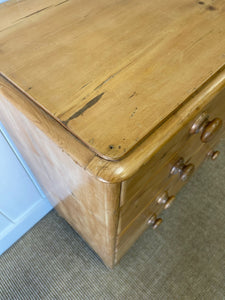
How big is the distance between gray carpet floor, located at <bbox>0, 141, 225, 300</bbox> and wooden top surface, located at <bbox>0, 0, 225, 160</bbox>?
794 millimetres

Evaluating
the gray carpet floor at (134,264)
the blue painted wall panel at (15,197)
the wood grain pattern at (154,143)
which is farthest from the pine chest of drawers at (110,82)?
the gray carpet floor at (134,264)

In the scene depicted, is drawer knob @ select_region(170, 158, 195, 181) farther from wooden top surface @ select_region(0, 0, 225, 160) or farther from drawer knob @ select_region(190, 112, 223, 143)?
wooden top surface @ select_region(0, 0, 225, 160)

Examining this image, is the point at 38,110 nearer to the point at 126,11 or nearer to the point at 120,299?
the point at 126,11

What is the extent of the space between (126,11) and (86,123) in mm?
331

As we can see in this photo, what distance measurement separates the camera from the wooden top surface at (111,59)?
1.12 ft

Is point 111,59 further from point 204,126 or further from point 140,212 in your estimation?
point 140,212

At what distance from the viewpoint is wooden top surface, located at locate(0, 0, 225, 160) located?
0.34 m

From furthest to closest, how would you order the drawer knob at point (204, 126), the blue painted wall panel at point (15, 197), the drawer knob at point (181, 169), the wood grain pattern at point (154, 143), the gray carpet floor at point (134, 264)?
the gray carpet floor at point (134, 264) < the blue painted wall panel at point (15, 197) < the drawer knob at point (181, 169) < the drawer knob at point (204, 126) < the wood grain pattern at point (154, 143)

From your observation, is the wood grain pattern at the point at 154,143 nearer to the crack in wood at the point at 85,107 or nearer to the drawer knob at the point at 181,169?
the crack in wood at the point at 85,107

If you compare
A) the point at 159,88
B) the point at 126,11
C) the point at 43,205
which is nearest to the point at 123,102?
the point at 159,88

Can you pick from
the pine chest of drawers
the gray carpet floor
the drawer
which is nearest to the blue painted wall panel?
the gray carpet floor

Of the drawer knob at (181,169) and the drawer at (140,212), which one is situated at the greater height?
the drawer knob at (181,169)

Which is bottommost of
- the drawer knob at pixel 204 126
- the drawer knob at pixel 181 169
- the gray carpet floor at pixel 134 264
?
the gray carpet floor at pixel 134 264

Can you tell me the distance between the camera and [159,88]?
0.38m
